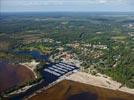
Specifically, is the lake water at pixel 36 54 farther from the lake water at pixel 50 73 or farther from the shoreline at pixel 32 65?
the shoreline at pixel 32 65

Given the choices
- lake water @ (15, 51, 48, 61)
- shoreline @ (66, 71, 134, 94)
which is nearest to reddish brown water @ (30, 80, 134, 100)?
shoreline @ (66, 71, 134, 94)

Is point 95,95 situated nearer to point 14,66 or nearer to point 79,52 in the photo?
point 14,66

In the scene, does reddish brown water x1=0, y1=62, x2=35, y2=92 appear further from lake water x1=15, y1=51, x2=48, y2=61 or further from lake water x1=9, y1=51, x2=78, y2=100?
lake water x1=15, y1=51, x2=48, y2=61

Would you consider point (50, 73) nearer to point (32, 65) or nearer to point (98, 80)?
point (32, 65)

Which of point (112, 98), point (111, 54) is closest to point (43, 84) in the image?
point (112, 98)

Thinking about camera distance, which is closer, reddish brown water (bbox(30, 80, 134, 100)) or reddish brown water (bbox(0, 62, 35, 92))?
reddish brown water (bbox(30, 80, 134, 100))

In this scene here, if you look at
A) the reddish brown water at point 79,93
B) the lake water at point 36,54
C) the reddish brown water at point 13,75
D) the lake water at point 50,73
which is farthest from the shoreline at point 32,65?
the reddish brown water at point 79,93

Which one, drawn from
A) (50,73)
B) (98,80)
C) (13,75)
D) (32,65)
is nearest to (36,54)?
(32,65)
